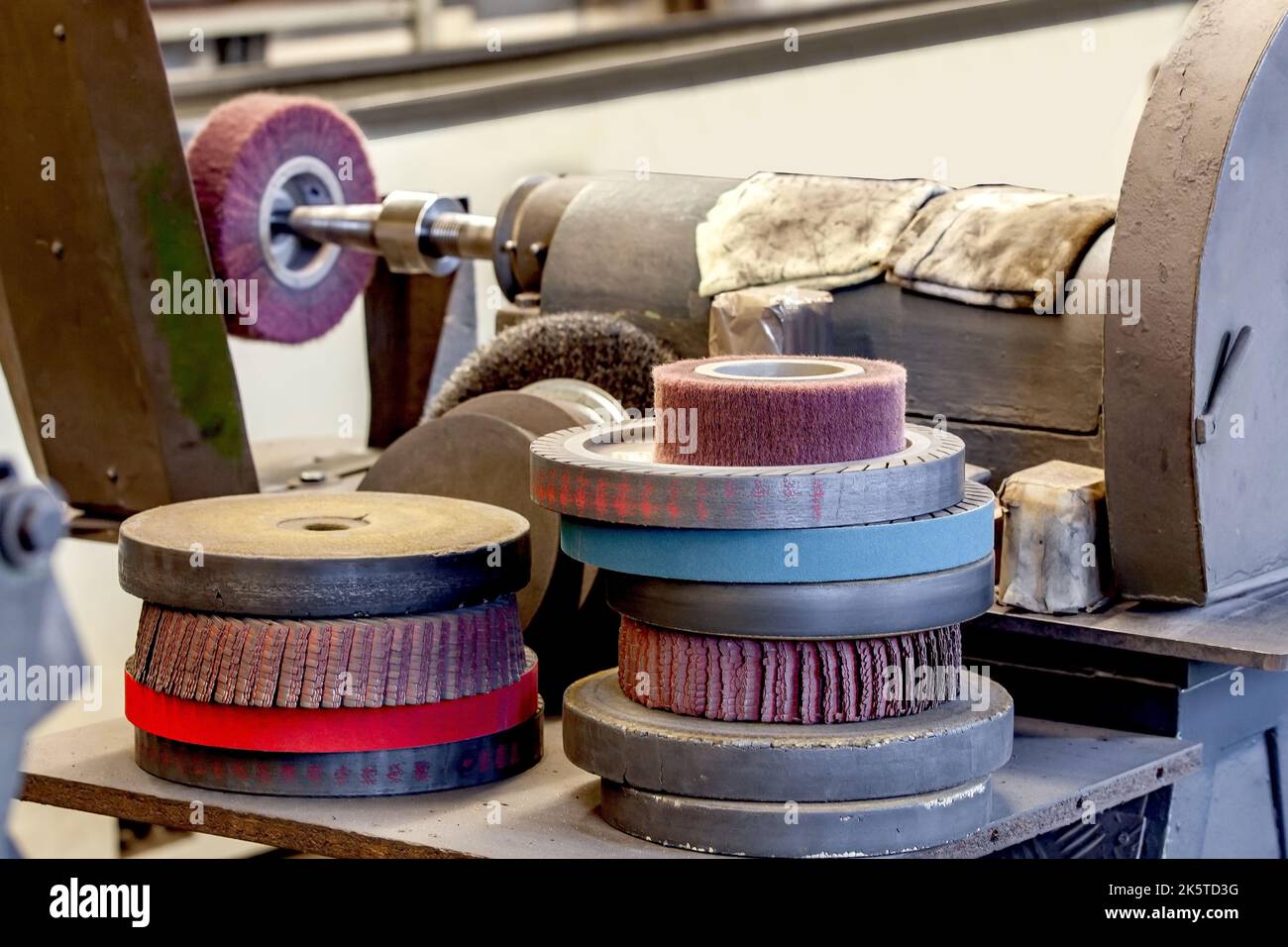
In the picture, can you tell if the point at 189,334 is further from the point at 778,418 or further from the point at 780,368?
the point at 778,418

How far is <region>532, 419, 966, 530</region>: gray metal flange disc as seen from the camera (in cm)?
162

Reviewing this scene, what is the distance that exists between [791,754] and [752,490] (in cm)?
24

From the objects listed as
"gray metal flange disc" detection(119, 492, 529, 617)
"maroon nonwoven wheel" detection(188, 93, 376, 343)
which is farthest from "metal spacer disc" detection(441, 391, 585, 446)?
"maroon nonwoven wheel" detection(188, 93, 376, 343)

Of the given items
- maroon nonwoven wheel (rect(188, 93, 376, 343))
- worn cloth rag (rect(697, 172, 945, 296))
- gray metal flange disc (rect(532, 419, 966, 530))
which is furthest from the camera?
maroon nonwoven wheel (rect(188, 93, 376, 343))

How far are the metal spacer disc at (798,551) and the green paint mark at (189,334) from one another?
101cm

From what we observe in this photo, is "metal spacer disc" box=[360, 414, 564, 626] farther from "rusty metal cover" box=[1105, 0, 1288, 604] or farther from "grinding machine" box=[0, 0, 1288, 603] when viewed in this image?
"rusty metal cover" box=[1105, 0, 1288, 604]

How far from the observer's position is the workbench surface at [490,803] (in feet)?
5.57

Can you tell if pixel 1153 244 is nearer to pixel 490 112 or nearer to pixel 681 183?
pixel 681 183

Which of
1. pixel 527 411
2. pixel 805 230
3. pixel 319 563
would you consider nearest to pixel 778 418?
pixel 319 563

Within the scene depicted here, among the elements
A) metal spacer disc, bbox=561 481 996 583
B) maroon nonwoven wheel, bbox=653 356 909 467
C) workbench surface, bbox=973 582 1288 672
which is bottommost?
workbench surface, bbox=973 582 1288 672

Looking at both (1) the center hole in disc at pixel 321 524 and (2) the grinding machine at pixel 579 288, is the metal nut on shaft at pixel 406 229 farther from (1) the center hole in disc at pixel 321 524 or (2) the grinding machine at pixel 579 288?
(1) the center hole in disc at pixel 321 524

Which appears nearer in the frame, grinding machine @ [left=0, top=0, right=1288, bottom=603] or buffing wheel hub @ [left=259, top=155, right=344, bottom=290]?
grinding machine @ [left=0, top=0, right=1288, bottom=603]

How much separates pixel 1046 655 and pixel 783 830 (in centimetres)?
62
